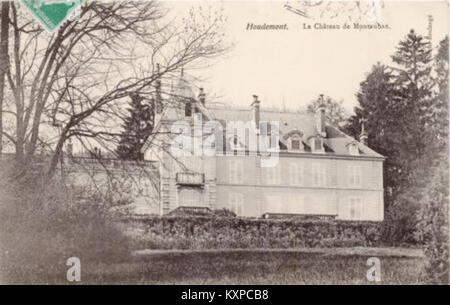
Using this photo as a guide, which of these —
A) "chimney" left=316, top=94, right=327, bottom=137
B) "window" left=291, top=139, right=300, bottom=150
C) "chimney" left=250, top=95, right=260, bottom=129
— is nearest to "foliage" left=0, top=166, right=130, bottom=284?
"chimney" left=250, top=95, right=260, bottom=129

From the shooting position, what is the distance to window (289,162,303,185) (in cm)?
944

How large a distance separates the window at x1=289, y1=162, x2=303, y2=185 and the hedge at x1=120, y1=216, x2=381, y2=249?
1.84 ft

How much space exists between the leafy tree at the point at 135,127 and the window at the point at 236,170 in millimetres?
1252

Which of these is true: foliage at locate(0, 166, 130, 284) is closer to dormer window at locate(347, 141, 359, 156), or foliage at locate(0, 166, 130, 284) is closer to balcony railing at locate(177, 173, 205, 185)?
balcony railing at locate(177, 173, 205, 185)

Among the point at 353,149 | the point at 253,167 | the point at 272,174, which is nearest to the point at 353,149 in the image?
the point at 353,149

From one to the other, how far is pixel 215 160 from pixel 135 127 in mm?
1225

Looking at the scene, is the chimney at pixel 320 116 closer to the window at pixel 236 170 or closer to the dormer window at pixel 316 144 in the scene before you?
the dormer window at pixel 316 144

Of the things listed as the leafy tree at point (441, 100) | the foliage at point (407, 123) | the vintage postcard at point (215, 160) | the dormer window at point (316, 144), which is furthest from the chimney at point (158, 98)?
the leafy tree at point (441, 100)

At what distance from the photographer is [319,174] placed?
9.52 m

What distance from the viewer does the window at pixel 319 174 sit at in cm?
931

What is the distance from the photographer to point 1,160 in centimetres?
865

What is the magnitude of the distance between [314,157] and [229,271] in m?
2.14
